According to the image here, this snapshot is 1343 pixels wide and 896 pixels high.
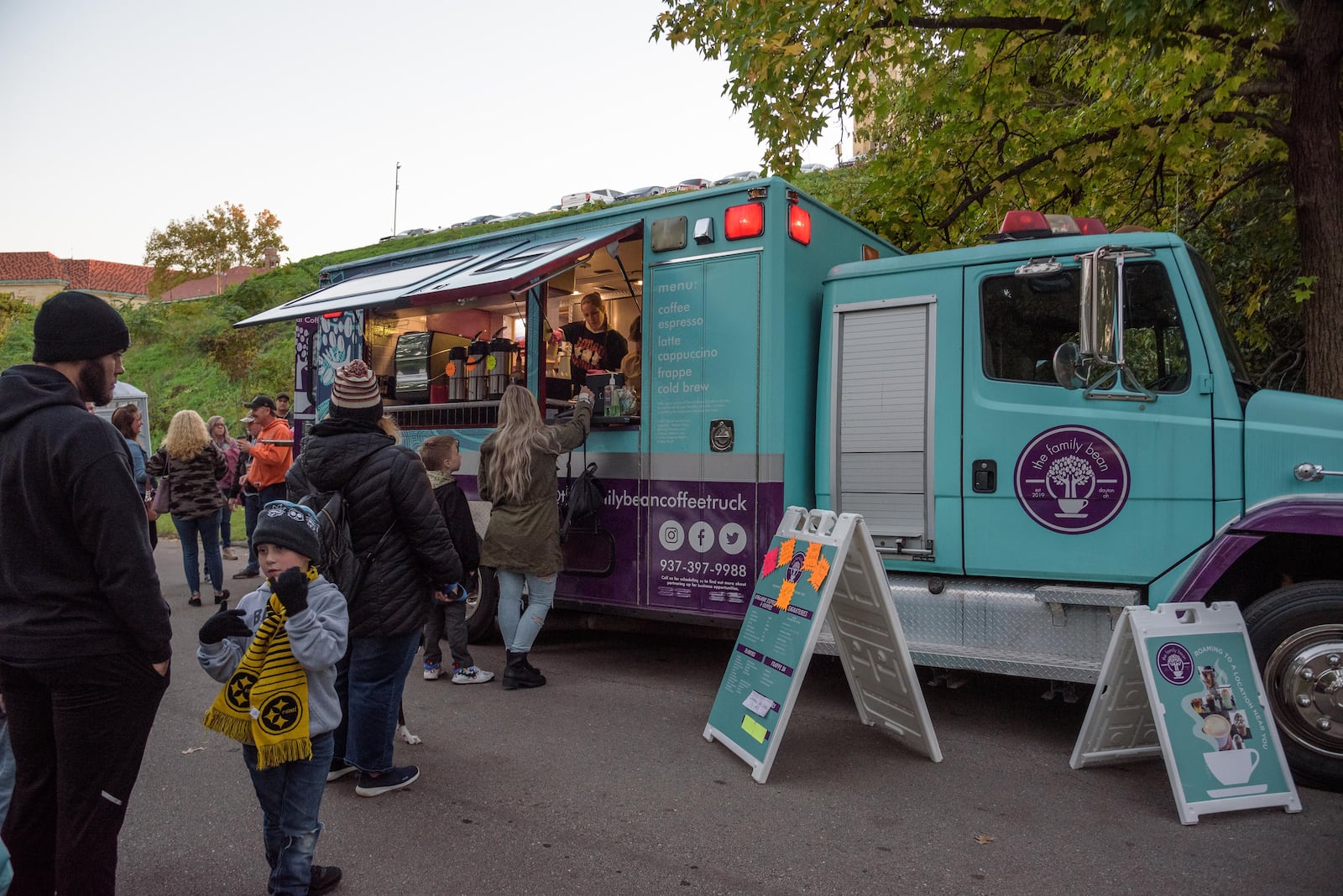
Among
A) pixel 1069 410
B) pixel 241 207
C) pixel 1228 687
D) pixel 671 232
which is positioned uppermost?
pixel 241 207

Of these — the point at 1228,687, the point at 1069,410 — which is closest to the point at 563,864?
the point at 1228,687

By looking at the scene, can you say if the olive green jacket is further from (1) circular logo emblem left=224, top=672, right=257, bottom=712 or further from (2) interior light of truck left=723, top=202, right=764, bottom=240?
(1) circular logo emblem left=224, top=672, right=257, bottom=712

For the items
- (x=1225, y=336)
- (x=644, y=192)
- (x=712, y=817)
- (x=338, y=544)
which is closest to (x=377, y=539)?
(x=338, y=544)

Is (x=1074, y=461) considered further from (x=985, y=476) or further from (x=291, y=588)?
(x=291, y=588)

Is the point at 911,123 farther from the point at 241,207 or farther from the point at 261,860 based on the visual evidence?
the point at 241,207

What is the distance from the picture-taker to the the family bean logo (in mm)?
4516

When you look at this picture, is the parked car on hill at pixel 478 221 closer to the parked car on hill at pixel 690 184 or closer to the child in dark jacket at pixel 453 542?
the parked car on hill at pixel 690 184

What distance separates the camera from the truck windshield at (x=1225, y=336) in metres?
4.52

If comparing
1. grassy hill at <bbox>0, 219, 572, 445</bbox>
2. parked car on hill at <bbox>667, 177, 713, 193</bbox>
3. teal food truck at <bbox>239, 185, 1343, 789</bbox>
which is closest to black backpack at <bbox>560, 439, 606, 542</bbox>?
teal food truck at <bbox>239, 185, 1343, 789</bbox>

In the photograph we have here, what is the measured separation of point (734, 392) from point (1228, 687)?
2868mm

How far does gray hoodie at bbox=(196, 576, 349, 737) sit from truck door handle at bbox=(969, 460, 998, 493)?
10.8 ft

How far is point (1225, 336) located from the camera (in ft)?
15.2

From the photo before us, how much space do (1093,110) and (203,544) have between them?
9365 mm

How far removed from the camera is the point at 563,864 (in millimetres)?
3330
